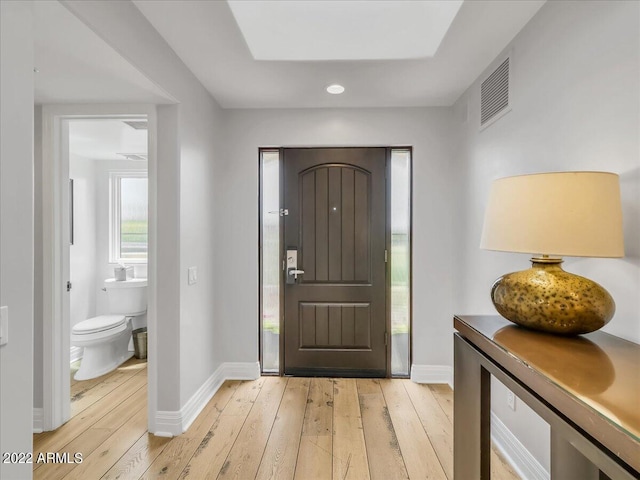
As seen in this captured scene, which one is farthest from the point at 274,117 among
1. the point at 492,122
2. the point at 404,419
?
Answer: the point at 404,419

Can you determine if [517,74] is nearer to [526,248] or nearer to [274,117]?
[526,248]

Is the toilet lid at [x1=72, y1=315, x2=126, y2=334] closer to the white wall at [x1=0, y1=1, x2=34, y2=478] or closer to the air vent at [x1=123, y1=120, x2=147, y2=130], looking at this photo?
the air vent at [x1=123, y1=120, x2=147, y2=130]

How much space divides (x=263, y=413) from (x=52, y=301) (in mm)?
1620

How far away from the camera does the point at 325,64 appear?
2209mm

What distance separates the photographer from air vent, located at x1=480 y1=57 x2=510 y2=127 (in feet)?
6.62

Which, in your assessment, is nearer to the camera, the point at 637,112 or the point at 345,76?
the point at 637,112

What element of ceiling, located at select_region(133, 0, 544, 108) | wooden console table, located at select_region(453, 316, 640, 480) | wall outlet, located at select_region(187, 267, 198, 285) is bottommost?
wooden console table, located at select_region(453, 316, 640, 480)

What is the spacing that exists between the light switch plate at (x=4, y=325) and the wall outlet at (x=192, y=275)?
4.29 ft

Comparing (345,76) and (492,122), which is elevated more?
(345,76)

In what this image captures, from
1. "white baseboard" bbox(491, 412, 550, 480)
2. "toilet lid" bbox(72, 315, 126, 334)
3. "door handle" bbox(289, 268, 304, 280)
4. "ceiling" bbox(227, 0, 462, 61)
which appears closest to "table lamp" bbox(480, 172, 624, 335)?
"white baseboard" bbox(491, 412, 550, 480)

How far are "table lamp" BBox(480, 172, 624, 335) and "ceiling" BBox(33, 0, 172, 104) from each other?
181 centimetres

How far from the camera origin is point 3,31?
0.98 meters

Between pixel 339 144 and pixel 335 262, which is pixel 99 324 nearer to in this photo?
pixel 335 262

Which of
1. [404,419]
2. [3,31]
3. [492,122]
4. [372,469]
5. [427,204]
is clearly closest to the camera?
[3,31]
